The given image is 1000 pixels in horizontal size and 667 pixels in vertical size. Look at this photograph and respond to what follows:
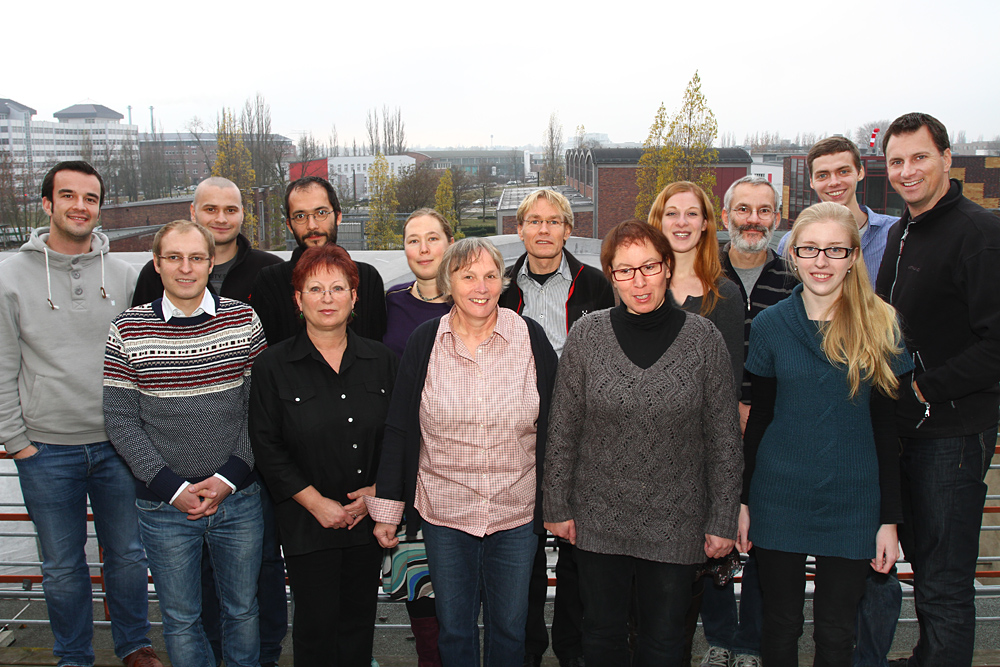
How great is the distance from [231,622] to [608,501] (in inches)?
67.1

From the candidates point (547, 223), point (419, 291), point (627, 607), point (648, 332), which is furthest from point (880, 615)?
point (419, 291)

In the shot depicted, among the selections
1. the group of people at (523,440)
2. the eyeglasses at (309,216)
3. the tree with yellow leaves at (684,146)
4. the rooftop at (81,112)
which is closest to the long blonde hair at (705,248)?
the group of people at (523,440)

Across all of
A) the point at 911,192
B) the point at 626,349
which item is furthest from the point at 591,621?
the point at 911,192

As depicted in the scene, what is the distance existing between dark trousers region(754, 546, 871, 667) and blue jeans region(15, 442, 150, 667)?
2.76 metres

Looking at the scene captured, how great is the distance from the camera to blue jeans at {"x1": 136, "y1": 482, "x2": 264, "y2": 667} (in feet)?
8.72

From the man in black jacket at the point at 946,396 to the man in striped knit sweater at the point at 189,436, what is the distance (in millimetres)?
2655

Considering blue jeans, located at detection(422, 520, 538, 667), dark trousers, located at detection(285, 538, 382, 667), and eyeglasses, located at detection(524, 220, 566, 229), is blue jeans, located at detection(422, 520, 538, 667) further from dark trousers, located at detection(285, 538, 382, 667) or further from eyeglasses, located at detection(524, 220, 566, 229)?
eyeglasses, located at detection(524, 220, 566, 229)

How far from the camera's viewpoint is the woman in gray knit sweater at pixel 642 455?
232 cm

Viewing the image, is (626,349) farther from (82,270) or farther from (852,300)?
(82,270)

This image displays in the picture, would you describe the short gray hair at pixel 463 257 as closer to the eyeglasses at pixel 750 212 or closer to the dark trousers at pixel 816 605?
the eyeglasses at pixel 750 212

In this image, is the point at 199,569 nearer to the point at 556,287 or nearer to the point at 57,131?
the point at 556,287

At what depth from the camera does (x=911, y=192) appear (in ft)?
8.87

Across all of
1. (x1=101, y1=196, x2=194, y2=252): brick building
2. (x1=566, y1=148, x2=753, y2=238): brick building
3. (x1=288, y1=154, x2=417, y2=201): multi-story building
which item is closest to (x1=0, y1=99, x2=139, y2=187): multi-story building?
(x1=288, y1=154, x2=417, y2=201): multi-story building

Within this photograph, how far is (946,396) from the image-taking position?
7.99 ft
